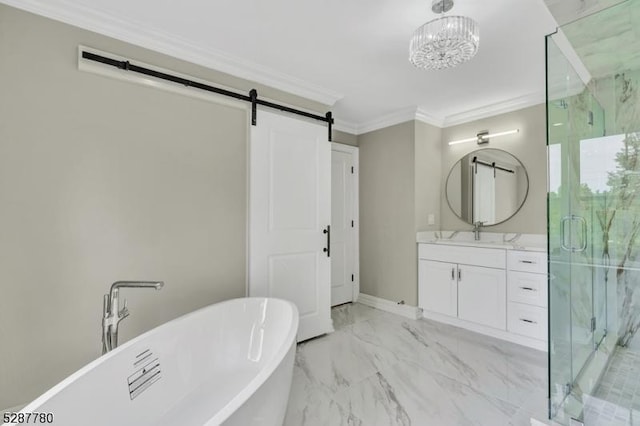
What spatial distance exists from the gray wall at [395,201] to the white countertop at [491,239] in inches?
5.7

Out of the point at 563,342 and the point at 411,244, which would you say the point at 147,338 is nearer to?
the point at 563,342

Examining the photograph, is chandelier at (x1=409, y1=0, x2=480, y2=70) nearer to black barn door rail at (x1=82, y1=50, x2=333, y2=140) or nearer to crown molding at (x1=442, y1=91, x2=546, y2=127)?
black barn door rail at (x1=82, y1=50, x2=333, y2=140)

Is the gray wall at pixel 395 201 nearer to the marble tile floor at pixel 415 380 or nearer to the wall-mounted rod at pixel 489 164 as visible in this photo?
the wall-mounted rod at pixel 489 164

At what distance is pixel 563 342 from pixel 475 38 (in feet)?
5.99

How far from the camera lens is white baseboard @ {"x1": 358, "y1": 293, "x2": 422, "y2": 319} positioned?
11.6ft

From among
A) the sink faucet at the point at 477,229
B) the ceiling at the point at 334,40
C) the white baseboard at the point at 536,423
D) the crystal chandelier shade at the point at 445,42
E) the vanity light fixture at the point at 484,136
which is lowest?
the white baseboard at the point at 536,423

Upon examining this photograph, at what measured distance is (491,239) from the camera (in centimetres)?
339

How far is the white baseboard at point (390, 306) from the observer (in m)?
3.53


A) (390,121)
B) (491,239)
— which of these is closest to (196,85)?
(390,121)

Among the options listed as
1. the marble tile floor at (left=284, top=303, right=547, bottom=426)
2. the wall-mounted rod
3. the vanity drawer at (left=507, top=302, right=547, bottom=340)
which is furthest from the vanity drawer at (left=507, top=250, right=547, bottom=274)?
the wall-mounted rod

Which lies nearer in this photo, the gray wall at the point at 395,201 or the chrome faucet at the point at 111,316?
the chrome faucet at the point at 111,316

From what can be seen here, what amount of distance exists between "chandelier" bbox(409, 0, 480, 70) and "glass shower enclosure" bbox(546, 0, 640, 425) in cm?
47

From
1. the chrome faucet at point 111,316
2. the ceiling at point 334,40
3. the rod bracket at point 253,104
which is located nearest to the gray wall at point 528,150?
the ceiling at point 334,40

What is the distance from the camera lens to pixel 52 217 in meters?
1.79
